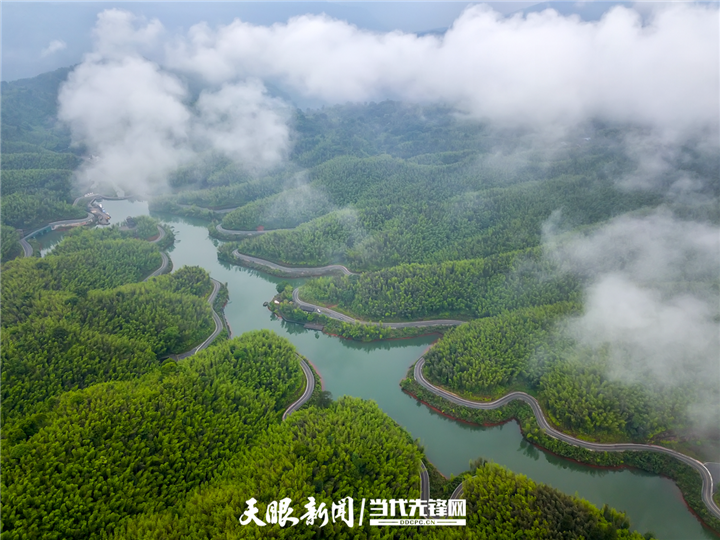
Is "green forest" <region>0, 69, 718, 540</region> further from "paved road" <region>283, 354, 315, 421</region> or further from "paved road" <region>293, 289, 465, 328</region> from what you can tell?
"paved road" <region>293, 289, 465, 328</region>

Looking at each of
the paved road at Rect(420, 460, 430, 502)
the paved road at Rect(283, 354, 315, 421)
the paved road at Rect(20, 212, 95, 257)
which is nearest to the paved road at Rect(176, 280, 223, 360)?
the paved road at Rect(283, 354, 315, 421)

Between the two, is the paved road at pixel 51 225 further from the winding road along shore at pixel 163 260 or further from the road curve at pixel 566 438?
the road curve at pixel 566 438

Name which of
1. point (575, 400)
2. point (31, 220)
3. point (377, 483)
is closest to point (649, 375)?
point (575, 400)

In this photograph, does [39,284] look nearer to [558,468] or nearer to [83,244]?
[83,244]

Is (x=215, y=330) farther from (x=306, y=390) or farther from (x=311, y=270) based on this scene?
(x=311, y=270)

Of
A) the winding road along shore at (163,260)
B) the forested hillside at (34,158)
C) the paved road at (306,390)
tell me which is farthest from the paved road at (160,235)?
the paved road at (306,390)

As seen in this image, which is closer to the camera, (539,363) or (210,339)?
(539,363)

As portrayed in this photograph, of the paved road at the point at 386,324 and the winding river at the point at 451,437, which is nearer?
the winding river at the point at 451,437
